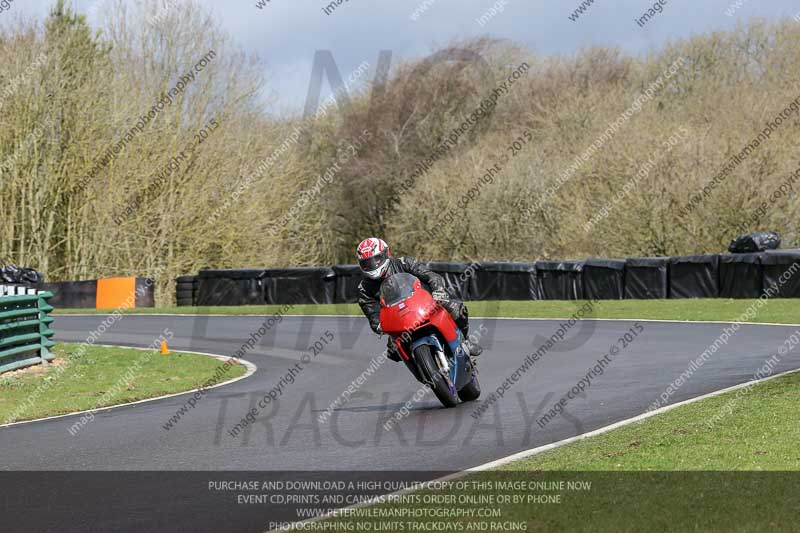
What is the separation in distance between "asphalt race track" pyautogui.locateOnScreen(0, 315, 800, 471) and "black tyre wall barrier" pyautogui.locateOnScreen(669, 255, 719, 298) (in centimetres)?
815

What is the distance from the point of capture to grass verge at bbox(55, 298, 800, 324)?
80.1 feet

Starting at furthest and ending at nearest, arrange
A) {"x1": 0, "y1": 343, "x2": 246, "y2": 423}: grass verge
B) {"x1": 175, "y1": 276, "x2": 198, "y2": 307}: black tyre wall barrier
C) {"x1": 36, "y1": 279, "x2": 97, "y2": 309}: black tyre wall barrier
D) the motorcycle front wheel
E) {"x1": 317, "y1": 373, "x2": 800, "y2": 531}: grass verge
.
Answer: {"x1": 175, "y1": 276, "x2": 198, "y2": 307}: black tyre wall barrier, {"x1": 36, "y1": 279, "x2": 97, "y2": 309}: black tyre wall barrier, {"x1": 0, "y1": 343, "x2": 246, "y2": 423}: grass verge, the motorcycle front wheel, {"x1": 317, "y1": 373, "x2": 800, "y2": 531}: grass verge

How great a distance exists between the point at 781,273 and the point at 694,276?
2501 millimetres

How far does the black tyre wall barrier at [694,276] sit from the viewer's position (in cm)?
2933

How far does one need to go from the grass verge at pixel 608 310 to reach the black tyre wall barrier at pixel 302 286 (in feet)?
3.62

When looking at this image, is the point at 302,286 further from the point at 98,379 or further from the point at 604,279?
the point at 98,379

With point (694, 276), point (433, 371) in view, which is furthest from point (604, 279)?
point (433, 371)

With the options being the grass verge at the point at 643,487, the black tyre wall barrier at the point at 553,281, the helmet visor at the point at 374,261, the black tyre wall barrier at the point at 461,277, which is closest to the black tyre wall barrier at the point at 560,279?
the black tyre wall barrier at the point at 553,281

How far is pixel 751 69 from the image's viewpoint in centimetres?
6359

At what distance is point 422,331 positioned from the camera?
11.3m

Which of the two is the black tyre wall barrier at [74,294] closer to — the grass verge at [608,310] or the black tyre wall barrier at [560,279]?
the grass verge at [608,310]

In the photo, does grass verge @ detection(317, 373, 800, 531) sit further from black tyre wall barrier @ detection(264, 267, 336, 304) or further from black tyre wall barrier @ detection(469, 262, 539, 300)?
black tyre wall barrier @ detection(264, 267, 336, 304)

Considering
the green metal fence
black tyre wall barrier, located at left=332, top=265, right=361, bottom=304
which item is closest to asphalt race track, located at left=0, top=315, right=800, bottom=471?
the green metal fence

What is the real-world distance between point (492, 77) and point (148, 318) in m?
40.9
